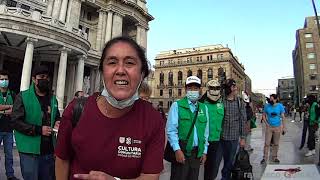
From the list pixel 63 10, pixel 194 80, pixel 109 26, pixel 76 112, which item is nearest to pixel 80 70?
pixel 63 10

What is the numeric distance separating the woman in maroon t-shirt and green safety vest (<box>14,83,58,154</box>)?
1.99m

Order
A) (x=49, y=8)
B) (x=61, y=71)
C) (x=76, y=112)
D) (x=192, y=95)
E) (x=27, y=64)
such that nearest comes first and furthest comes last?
(x=76, y=112), (x=192, y=95), (x=27, y=64), (x=61, y=71), (x=49, y=8)

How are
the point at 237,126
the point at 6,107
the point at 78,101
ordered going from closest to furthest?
the point at 78,101 < the point at 6,107 < the point at 237,126

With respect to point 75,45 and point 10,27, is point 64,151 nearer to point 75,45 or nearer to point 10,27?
point 10,27

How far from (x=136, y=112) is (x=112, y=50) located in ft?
1.33

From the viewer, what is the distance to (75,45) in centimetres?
2344

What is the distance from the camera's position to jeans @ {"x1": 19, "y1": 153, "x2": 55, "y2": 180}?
3.51 metres

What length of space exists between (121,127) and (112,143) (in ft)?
0.34

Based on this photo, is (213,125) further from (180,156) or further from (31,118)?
(31,118)

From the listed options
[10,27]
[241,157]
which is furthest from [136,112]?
[10,27]

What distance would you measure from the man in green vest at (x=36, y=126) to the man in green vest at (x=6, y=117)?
220 cm

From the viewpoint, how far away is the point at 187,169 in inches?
171

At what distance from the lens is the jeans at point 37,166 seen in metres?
3.51

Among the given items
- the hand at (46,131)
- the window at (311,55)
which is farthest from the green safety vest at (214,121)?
the window at (311,55)
